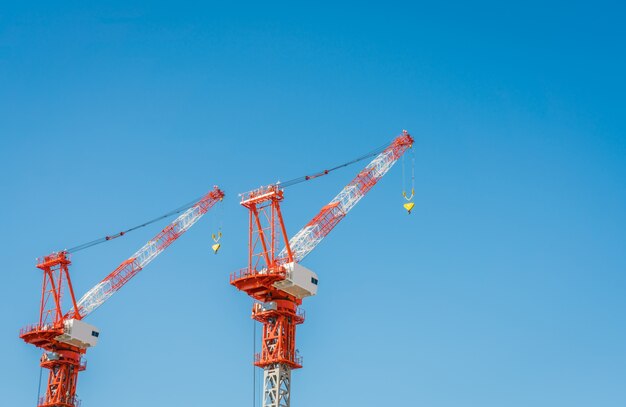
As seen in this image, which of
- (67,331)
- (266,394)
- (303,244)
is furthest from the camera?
(67,331)

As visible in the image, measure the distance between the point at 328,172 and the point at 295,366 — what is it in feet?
121

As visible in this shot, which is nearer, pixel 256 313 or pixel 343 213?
pixel 256 313

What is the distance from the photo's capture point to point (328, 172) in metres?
186

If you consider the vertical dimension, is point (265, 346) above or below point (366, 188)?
below

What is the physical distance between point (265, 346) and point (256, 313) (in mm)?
5006

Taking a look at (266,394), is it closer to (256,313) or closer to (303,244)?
(256,313)

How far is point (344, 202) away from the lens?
589ft

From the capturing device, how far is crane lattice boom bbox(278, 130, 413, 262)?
173 m

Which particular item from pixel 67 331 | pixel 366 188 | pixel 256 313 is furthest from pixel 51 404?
pixel 366 188

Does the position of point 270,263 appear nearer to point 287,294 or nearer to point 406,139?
point 287,294

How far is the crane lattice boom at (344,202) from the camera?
567ft

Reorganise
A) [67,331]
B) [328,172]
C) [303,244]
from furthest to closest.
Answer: [67,331] → [328,172] → [303,244]

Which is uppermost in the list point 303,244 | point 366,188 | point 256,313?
point 366,188

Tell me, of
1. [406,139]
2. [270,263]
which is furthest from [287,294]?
[406,139]
